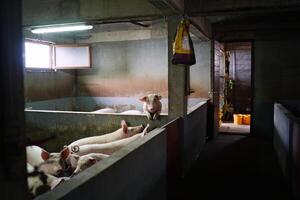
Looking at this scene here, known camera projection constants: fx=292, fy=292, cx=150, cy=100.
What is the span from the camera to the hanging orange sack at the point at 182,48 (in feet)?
12.6

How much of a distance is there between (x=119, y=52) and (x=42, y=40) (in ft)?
6.47

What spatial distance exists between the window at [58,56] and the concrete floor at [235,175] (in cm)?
397

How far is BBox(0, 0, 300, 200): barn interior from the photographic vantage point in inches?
62.7

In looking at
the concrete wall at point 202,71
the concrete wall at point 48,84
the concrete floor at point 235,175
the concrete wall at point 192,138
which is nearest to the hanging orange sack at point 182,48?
the concrete wall at point 192,138

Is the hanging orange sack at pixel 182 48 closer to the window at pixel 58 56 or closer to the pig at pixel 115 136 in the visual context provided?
the pig at pixel 115 136

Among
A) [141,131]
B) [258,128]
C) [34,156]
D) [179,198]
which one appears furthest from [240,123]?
[34,156]

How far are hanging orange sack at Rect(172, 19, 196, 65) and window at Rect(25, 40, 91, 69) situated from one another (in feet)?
13.9

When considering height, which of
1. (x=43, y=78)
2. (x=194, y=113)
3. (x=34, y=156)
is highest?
(x=43, y=78)

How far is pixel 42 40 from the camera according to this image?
7.14 m

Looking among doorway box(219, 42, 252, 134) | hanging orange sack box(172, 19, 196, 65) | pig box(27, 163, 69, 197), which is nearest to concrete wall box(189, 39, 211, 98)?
hanging orange sack box(172, 19, 196, 65)

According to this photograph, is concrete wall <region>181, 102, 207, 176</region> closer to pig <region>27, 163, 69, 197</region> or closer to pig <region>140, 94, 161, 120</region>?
pig <region>140, 94, 161, 120</region>

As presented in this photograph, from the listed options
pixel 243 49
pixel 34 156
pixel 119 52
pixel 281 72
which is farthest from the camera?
pixel 243 49

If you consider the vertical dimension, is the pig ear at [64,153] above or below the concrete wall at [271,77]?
below

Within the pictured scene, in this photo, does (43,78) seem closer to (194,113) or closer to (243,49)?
(194,113)
